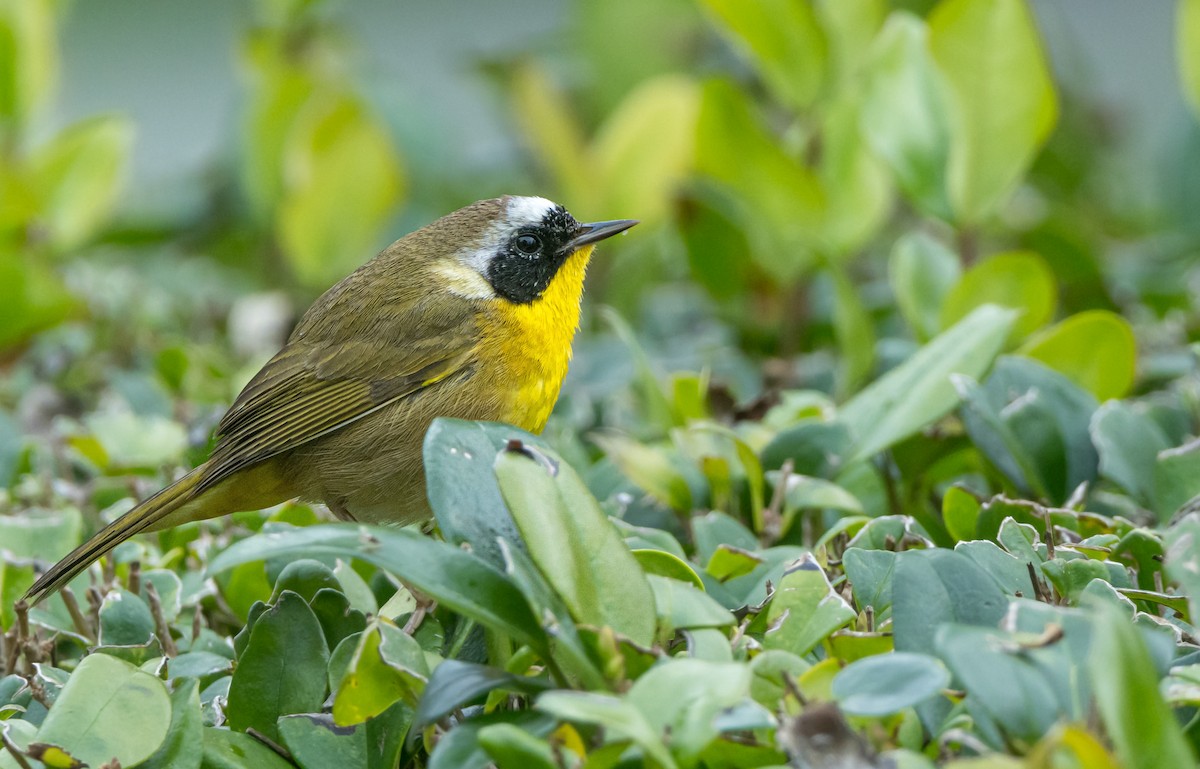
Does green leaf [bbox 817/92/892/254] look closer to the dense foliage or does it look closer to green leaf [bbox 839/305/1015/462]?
the dense foliage

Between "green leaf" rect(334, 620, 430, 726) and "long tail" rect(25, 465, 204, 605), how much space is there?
83 cm

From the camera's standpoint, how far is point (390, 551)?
1.56 m

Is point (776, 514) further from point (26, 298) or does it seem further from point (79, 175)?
point (79, 175)

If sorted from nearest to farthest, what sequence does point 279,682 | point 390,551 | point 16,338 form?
point 390,551 < point 279,682 < point 16,338

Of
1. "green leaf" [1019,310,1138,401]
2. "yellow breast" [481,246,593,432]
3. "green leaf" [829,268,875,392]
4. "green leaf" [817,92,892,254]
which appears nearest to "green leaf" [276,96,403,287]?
"yellow breast" [481,246,593,432]

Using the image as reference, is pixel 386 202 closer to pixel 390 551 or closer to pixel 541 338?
pixel 541 338

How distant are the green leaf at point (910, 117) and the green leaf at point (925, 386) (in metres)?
0.46

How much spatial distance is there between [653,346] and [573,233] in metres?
0.76

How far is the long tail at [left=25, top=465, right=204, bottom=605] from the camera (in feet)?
7.58

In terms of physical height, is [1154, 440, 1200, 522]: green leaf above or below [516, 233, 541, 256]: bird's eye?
below

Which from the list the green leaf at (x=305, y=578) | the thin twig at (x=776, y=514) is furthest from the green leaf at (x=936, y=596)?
the green leaf at (x=305, y=578)

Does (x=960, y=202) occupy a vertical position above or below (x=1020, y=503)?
above

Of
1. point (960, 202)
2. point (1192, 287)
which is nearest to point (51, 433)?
point (960, 202)

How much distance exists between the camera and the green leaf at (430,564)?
1.51 meters
